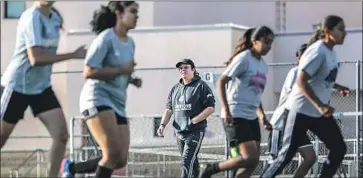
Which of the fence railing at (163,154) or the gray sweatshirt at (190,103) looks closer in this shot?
the gray sweatshirt at (190,103)

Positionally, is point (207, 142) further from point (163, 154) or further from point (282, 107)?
point (282, 107)

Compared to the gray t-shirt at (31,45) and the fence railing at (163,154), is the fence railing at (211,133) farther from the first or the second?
the gray t-shirt at (31,45)

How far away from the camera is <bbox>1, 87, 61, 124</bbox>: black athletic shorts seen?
7582 mm

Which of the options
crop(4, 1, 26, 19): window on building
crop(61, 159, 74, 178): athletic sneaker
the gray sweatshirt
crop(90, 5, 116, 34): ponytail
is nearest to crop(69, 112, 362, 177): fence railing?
the gray sweatshirt

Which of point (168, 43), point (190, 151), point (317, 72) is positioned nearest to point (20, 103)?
point (317, 72)

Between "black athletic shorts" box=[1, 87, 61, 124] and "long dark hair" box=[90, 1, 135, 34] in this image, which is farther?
"long dark hair" box=[90, 1, 135, 34]

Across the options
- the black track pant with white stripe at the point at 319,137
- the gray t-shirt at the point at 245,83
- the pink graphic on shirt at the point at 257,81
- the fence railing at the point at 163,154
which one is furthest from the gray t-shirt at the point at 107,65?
the fence railing at the point at 163,154

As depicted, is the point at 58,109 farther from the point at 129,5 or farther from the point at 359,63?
the point at 359,63

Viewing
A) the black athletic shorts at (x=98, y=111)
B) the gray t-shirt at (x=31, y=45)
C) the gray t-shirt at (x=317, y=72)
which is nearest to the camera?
the gray t-shirt at (x=31, y=45)

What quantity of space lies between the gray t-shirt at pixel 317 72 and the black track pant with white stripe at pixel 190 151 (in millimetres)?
2348

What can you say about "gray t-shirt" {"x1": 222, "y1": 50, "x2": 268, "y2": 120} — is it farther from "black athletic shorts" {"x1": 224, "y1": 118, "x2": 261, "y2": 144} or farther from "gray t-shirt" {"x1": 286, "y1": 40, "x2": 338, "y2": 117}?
"gray t-shirt" {"x1": 286, "y1": 40, "x2": 338, "y2": 117}

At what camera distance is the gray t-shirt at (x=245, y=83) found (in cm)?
849

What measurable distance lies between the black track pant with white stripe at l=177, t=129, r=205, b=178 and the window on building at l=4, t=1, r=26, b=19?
603 inches

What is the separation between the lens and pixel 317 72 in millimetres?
8422
